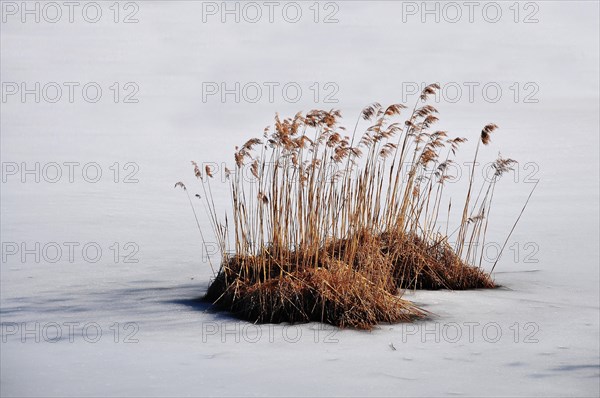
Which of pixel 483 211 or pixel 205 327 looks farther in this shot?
pixel 483 211

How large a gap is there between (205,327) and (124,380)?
0.91 m

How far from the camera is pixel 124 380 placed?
449 centimetres

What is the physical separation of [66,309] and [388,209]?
207 cm

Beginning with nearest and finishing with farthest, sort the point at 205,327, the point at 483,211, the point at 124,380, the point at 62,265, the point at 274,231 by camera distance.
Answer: the point at 124,380 → the point at 205,327 → the point at 274,231 → the point at 483,211 → the point at 62,265

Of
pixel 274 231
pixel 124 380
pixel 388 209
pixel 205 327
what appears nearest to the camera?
pixel 124 380

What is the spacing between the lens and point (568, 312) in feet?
19.4

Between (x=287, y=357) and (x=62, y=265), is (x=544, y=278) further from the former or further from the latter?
(x=62, y=265)

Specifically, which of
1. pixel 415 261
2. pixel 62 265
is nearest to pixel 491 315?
pixel 415 261

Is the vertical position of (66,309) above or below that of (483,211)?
below

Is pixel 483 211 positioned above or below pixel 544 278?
above

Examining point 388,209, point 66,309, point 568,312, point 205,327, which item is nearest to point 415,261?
point 388,209

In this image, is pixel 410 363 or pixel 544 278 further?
pixel 544 278

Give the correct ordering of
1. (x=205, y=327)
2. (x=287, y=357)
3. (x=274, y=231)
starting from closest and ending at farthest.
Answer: (x=287, y=357) < (x=205, y=327) < (x=274, y=231)

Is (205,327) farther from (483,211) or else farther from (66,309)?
(483,211)
